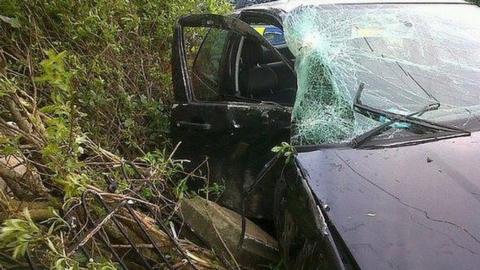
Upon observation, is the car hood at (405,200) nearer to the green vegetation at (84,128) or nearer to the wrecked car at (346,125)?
the wrecked car at (346,125)

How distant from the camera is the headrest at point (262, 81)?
2.89 meters

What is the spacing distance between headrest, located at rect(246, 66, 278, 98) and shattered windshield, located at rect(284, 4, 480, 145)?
32cm

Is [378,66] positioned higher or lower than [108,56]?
higher

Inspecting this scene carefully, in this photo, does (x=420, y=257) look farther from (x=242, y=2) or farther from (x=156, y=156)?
(x=242, y=2)

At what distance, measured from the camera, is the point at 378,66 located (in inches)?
95.4

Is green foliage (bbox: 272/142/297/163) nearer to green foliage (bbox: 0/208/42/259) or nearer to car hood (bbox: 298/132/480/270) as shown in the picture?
car hood (bbox: 298/132/480/270)

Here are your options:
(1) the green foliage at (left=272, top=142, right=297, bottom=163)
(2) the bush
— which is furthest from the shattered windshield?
(2) the bush

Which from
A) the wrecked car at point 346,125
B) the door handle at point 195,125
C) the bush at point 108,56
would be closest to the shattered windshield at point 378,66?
the wrecked car at point 346,125

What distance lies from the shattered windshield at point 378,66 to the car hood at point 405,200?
185 millimetres

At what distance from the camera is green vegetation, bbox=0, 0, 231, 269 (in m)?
2.06

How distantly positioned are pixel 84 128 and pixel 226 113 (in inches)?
44.1

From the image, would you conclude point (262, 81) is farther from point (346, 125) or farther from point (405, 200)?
point (405, 200)

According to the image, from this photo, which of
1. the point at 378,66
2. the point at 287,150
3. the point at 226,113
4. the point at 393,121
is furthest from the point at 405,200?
the point at 226,113

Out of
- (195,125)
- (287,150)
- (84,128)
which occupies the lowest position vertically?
(84,128)
